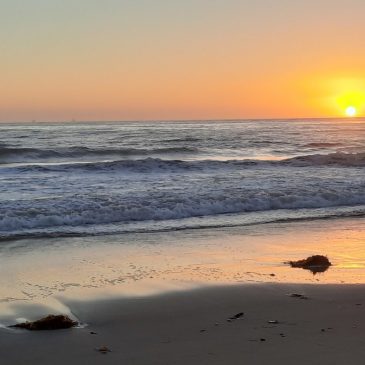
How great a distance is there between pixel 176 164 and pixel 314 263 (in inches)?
560

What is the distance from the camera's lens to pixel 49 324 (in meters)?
4.49

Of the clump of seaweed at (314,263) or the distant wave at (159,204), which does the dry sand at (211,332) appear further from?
the distant wave at (159,204)

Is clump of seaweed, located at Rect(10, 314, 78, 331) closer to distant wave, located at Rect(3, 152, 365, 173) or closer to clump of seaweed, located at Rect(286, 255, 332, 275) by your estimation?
clump of seaweed, located at Rect(286, 255, 332, 275)

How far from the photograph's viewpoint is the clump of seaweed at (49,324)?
14.6 ft

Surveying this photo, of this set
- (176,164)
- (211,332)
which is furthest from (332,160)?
(211,332)

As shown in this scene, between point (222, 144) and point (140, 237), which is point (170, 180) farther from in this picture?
point (222, 144)

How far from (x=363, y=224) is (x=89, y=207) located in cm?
510

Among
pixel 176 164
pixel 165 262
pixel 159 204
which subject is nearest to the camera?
pixel 165 262

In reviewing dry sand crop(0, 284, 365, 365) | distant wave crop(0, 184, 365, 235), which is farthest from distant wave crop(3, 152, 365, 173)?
dry sand crop(0, 284, 365, 365)

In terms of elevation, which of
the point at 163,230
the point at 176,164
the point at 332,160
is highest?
the point at 332,160

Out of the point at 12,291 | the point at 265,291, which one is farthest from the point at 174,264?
the point at 12,291

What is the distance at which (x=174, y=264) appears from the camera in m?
6.88

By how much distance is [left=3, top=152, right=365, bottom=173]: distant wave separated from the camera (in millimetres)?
19422

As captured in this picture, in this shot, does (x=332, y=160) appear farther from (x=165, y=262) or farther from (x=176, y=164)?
(x=165, y=262)
